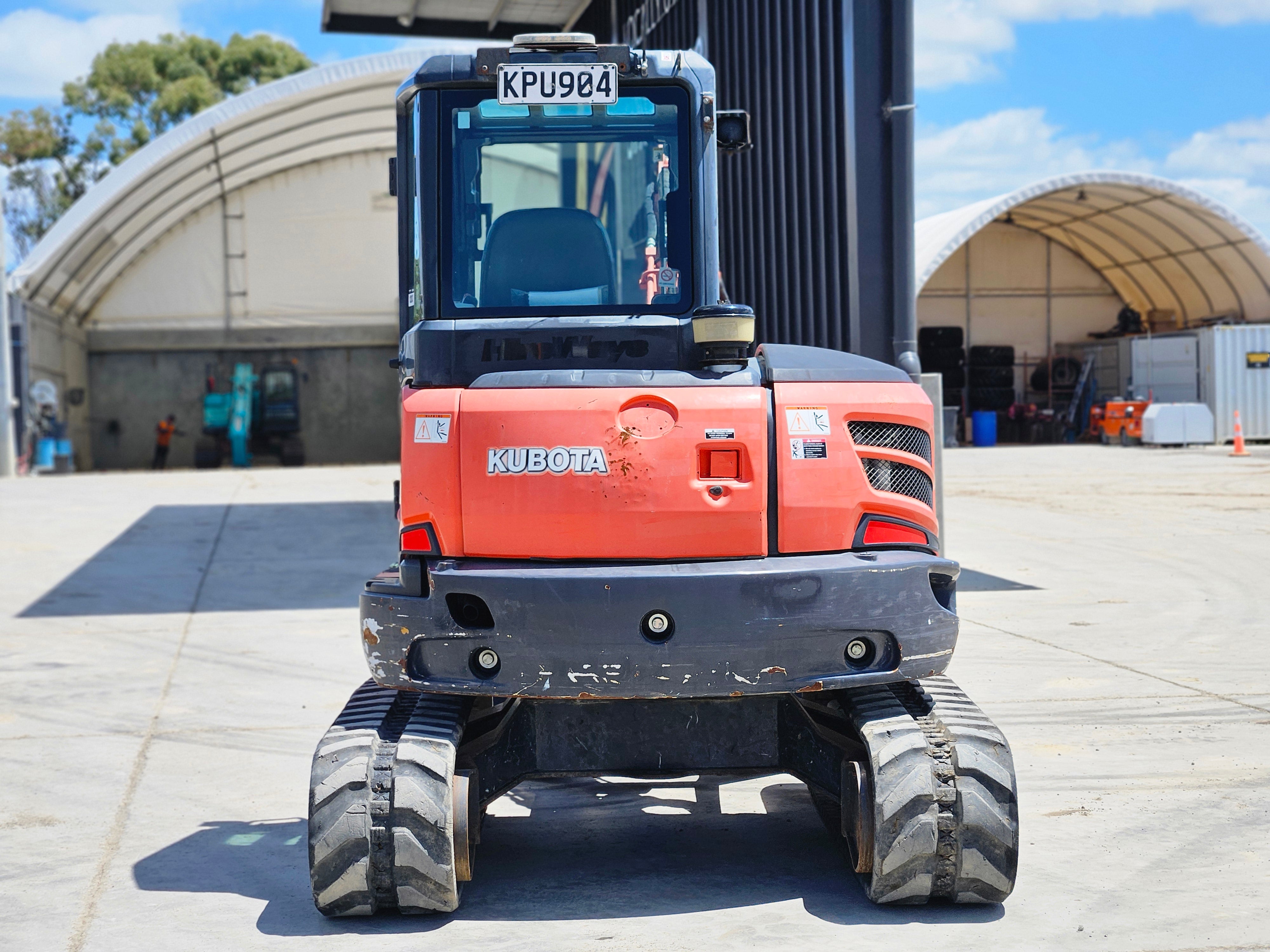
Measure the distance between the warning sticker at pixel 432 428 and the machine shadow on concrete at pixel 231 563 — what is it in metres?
6.84

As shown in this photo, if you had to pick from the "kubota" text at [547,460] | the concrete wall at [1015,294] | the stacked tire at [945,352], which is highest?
the concrete wall at [1015,294]

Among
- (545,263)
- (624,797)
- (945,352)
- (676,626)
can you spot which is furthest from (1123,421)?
(676,626)

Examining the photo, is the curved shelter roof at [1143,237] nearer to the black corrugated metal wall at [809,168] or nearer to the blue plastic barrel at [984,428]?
the blue plastic barrel at [984,428]

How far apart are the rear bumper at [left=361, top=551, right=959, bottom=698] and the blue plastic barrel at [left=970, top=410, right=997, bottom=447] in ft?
100

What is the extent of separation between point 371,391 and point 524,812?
3175cm

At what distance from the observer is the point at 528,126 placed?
4617mm

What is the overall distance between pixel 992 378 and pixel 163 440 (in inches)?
852

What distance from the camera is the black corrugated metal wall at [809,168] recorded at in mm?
9977

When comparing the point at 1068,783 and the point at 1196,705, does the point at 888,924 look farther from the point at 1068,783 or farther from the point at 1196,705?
the point at 1196,705

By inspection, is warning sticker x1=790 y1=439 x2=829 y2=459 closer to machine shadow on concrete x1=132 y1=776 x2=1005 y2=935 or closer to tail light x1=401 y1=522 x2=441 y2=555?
tail light x1=401 y1=522 x2=441 y2=555

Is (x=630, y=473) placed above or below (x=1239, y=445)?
above

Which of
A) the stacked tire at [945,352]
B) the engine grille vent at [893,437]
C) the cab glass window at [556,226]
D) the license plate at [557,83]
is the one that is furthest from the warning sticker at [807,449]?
the stacked tire at [945,352]

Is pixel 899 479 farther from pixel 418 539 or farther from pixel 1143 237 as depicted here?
pixel 1143 237

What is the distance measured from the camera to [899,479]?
13.9 feet
